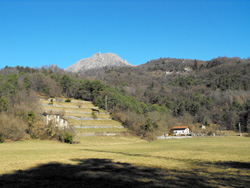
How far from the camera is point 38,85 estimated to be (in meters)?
107

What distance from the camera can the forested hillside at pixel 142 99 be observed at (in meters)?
63.8

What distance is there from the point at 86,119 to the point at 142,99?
7855cm

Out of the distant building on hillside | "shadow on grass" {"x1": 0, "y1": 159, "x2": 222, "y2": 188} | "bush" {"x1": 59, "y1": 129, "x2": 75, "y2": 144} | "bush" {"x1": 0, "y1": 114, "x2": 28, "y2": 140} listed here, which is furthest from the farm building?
"shadow on grass" {"x1": 0, "y1": 159, "x2": 222, "y2": 188}

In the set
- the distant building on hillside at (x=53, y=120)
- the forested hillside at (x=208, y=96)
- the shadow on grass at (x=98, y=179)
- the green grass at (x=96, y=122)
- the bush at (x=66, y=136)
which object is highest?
the forested hillside at (x=208, y=96)

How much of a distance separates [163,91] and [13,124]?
12848cm

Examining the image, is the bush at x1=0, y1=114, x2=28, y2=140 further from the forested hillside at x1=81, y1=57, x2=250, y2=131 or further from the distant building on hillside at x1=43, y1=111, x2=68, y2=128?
the forested hillside at x1=81, y1=57, x2=250, y2=131

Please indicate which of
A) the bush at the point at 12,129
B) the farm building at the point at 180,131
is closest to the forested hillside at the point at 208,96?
the farm building at the point at 180,131

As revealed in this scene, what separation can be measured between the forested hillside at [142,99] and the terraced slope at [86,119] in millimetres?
4513

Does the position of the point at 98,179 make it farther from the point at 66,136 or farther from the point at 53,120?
the point at 53,120

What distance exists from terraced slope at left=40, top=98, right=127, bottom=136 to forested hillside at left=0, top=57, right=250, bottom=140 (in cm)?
451

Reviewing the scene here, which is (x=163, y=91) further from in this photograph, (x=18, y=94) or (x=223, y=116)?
(x=18, y=94)

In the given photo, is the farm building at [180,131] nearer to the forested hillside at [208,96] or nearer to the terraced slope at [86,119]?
the forested hillside at [208,96]

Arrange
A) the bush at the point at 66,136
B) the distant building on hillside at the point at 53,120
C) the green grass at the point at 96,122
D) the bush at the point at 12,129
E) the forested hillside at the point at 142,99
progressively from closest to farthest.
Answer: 1. the bush at the point at 12,129
2. the bush at the point at 66,136
3. the distant building on hillside at the point at 53,120
4. the forested hillside at the point at 142,99
5. the green grass at the point at 96,122

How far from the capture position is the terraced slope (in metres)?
67.1
